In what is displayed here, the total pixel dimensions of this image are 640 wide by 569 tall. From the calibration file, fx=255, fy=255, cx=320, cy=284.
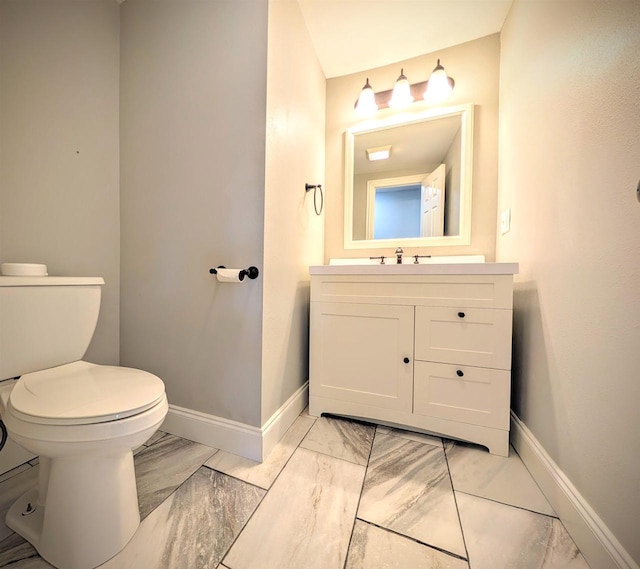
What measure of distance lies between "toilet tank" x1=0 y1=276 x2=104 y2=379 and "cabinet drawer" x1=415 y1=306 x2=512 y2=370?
56.1 inches

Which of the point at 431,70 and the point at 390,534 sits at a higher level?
the point at 431,70

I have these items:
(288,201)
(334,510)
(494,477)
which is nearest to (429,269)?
(288,201)

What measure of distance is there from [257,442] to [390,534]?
563mm

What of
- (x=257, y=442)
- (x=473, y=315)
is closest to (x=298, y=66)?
(x=473, y=315)

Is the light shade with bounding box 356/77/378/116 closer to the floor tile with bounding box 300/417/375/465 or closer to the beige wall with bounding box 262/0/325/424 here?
the beige wall with bounding box 262/0/325/424

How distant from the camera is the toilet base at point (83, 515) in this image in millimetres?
662

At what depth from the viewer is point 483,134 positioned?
155 centimetres

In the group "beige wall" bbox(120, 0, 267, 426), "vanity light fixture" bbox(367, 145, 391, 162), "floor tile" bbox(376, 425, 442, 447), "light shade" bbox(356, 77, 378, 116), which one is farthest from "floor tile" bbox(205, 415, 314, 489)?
"light shade" bbox(356, 77, 378, 116)

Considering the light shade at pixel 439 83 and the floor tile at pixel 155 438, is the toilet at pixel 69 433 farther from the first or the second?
the light shade at pixel 439 83

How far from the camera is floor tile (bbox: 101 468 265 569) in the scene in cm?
68

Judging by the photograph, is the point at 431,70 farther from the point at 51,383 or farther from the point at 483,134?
the point at 51,383

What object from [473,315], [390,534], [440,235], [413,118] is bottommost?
[390,534]

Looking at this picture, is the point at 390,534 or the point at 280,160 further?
the point at 280,160

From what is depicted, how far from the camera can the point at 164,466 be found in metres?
1.01
